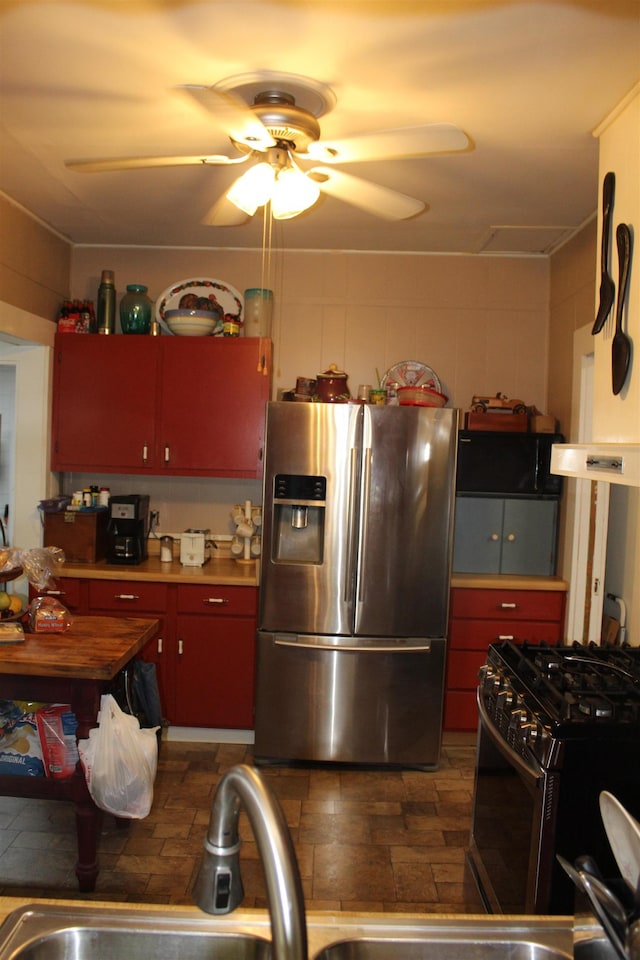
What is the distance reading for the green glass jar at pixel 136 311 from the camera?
3.93 metres

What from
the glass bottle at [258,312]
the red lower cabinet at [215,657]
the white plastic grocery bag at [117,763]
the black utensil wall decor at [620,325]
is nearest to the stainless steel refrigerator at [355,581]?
the red lower cabinet at [215,657]

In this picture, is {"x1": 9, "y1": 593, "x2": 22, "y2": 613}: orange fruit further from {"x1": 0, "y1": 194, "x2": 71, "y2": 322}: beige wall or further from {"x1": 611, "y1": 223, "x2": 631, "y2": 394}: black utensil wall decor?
{"x1": 611, "y1": 223, "x2": 631, "y2": 394}: black utensil wall decor

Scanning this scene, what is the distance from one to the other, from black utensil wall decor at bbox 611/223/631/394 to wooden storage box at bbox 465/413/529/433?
157 cm

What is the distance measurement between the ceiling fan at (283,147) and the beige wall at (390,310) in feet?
5.75

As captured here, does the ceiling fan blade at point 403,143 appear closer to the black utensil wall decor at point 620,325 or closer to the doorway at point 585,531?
the black utensil wall decor at point 620,325

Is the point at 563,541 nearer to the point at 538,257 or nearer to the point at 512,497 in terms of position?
the point at 512,497

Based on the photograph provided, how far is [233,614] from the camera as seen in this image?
366 cm

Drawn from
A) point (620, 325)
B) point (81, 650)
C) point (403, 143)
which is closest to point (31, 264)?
point (81, 650)

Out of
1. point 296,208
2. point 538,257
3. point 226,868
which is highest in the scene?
point 538,257

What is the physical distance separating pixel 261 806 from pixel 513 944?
1.93ft

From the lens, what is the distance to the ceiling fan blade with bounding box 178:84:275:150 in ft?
6.54

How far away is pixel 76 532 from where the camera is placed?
3.79m

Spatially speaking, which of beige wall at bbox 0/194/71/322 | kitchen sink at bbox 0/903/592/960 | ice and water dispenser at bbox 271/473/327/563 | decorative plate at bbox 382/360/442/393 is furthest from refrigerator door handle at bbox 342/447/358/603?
kitchen sink at bbox 0/903/592/960

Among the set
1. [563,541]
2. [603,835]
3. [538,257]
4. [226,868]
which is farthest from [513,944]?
[538,257]
